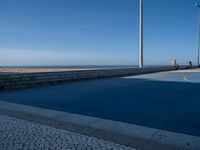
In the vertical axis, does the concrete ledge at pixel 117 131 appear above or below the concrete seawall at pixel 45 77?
below

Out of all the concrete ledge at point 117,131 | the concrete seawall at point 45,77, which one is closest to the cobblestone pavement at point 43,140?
the concrete ledge at point 117,131

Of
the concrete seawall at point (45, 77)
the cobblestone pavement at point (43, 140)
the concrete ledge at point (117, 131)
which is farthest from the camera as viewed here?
the concrete seawall at point (45, 77)

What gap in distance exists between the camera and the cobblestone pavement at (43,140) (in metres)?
3.90

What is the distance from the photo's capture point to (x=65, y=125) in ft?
17.0

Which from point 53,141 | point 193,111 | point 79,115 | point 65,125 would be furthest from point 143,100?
point 53,141

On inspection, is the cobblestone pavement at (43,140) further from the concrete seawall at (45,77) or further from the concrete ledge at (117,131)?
the concrete seawall at (45,77)

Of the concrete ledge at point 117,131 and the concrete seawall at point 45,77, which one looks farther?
the concrete seawall at point 45,77

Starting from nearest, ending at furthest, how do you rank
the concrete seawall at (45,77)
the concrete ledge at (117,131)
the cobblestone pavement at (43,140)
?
the cobblestone pavement at (43,140)
the concrete ledge at (117,131)
the concrete seawall at (45,77)

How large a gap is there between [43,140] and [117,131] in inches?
61.8

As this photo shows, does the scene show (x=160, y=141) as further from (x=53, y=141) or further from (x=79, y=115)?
(x=79, y=115)

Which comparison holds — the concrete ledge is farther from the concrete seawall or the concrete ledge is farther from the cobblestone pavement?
the concrete seawall

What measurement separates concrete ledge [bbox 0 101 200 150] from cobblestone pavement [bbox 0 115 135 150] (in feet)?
0.93

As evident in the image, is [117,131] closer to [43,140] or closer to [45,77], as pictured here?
[43,140]

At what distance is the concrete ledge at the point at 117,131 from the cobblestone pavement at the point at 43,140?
284 millimetres
